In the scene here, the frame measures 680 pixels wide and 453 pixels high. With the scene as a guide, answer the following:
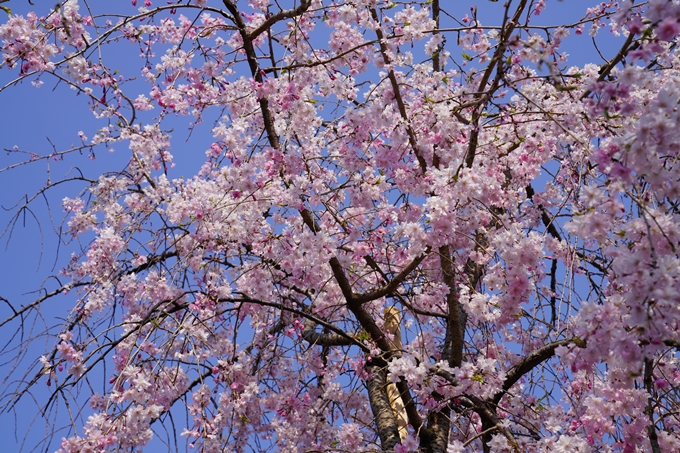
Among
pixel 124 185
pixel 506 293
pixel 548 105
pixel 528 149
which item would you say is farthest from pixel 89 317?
pixel 548 105

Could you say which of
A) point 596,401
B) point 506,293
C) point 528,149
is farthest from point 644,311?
point 528,149

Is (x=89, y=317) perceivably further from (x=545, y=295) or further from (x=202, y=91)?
(x=545, y=295)

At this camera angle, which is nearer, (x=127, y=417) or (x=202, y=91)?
(x=127, y=417)

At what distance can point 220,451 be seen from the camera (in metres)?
4.31

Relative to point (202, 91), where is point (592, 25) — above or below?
above

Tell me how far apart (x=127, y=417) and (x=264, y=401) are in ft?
5.55

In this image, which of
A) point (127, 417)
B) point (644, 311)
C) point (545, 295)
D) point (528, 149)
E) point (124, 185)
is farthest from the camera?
point (124, 185)

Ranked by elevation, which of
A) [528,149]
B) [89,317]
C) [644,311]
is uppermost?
[528,149]

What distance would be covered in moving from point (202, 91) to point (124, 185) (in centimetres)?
139

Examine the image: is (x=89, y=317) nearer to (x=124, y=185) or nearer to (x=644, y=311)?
(x=124, y=185)

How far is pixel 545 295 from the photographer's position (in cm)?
504

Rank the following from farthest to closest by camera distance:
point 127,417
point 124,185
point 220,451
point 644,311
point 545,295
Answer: point 124,185 < point 545,295 < point 220,451 < point 127,417 < point 644,311

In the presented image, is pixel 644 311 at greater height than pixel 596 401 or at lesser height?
lesser

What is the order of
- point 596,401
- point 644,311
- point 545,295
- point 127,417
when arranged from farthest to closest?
point 545,295
point 127,417
point 596,401
point 644,311
